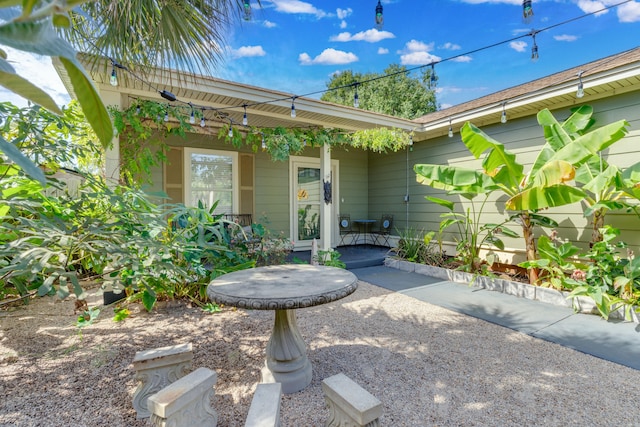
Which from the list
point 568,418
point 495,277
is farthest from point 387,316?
point 495,277

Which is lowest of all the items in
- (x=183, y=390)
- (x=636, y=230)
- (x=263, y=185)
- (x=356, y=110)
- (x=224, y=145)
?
(x=183, y=390)

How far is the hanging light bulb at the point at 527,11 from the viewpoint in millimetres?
3104

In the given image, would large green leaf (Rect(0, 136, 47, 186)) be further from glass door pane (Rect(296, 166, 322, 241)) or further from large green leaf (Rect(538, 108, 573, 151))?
glass door pane (Rect(296, 166, 322, 241))

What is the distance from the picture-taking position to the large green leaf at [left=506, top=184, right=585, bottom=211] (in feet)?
12.4

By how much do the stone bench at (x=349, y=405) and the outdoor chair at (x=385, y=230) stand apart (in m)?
6.29

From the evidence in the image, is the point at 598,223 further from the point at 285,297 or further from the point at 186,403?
the point at 186,403

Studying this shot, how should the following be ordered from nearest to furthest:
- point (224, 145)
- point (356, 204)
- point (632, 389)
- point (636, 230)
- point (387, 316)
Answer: point (632, 389), point (387, 316), point (636, 230), point (224, 145), point (356, 204)

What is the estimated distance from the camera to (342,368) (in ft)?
8.47

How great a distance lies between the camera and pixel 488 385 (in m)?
2.33

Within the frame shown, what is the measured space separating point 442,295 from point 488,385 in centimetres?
230

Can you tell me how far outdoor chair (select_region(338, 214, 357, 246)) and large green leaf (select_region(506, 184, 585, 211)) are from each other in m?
4.56

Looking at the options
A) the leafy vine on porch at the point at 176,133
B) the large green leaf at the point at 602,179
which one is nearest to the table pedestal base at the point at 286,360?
the leafy vine on porch at the point at 176,133

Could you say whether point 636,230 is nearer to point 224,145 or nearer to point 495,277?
point 495,277

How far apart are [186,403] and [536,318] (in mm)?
3901
